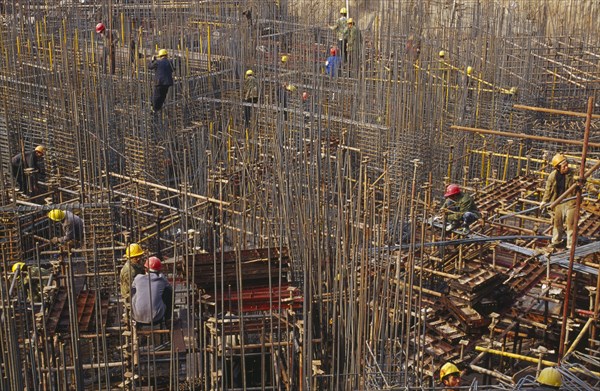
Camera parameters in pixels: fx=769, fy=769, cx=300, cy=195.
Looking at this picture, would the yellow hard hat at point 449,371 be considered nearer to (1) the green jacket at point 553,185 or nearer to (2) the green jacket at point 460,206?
(2) the green jacket at point 460,206

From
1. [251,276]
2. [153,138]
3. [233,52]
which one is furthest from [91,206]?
[233,52]

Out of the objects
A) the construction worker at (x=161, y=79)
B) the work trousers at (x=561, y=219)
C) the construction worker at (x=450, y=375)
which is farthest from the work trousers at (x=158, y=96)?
the construction worker at (x=450, y=375)

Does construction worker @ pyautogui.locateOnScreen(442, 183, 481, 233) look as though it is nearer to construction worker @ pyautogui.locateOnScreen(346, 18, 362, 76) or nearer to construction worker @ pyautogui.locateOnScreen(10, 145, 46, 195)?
construction worker @ pyautogui.locateOnScreen(346, 18, 362, 76)

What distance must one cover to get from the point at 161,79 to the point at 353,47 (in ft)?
13.0

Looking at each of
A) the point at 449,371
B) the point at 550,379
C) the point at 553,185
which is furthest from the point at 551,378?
the point at 553,185

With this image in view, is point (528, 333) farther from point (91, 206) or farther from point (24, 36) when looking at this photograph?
point (24, 36)

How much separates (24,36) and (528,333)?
33.9 feet

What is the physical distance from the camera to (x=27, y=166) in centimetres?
1067

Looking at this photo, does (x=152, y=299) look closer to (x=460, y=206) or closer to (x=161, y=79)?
(x=460, y=206)

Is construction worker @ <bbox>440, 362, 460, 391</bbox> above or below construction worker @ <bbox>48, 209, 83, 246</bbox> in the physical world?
below

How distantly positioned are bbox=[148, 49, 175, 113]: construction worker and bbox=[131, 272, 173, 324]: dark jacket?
19.3ft

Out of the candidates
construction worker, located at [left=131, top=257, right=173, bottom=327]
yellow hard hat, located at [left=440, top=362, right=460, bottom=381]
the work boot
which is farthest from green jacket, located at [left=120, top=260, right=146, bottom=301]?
the work boot

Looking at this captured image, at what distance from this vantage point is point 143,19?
17.6m

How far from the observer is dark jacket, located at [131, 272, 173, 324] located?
272 inches
